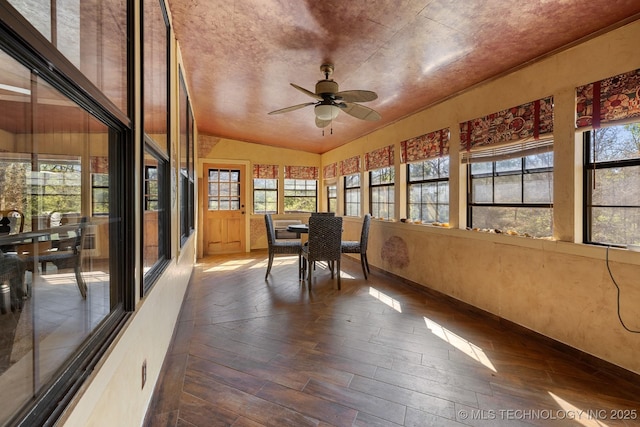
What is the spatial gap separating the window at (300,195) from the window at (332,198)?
0.39 meters

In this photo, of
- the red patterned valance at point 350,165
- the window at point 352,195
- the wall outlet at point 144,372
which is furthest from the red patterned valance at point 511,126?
the wall outlet at point 144,372

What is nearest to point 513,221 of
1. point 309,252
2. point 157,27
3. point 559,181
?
point 559,181

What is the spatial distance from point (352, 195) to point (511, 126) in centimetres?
358

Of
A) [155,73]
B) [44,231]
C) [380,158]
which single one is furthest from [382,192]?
[44,231]

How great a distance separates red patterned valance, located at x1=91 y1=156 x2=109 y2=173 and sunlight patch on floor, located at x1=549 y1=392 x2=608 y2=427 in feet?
8.46

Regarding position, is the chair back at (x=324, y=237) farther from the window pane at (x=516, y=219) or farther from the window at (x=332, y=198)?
the window at (x=332, y=198)

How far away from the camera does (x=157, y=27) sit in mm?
1979

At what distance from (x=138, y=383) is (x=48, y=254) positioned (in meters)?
0.96

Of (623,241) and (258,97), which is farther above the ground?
(258,97)

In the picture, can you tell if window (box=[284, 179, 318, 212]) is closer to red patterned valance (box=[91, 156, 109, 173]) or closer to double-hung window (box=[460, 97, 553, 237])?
double-hung window (box=[460, 97, 553, 237])

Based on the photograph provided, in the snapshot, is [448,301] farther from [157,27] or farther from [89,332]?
[157,27]

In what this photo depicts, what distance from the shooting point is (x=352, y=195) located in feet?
20.1

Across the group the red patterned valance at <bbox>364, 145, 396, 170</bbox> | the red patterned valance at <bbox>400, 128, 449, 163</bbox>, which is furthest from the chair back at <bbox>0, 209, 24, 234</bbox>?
the red patterned valance at <bbox>364, 145, 396, 170</bbox>

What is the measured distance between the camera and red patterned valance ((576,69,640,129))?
1.95m
